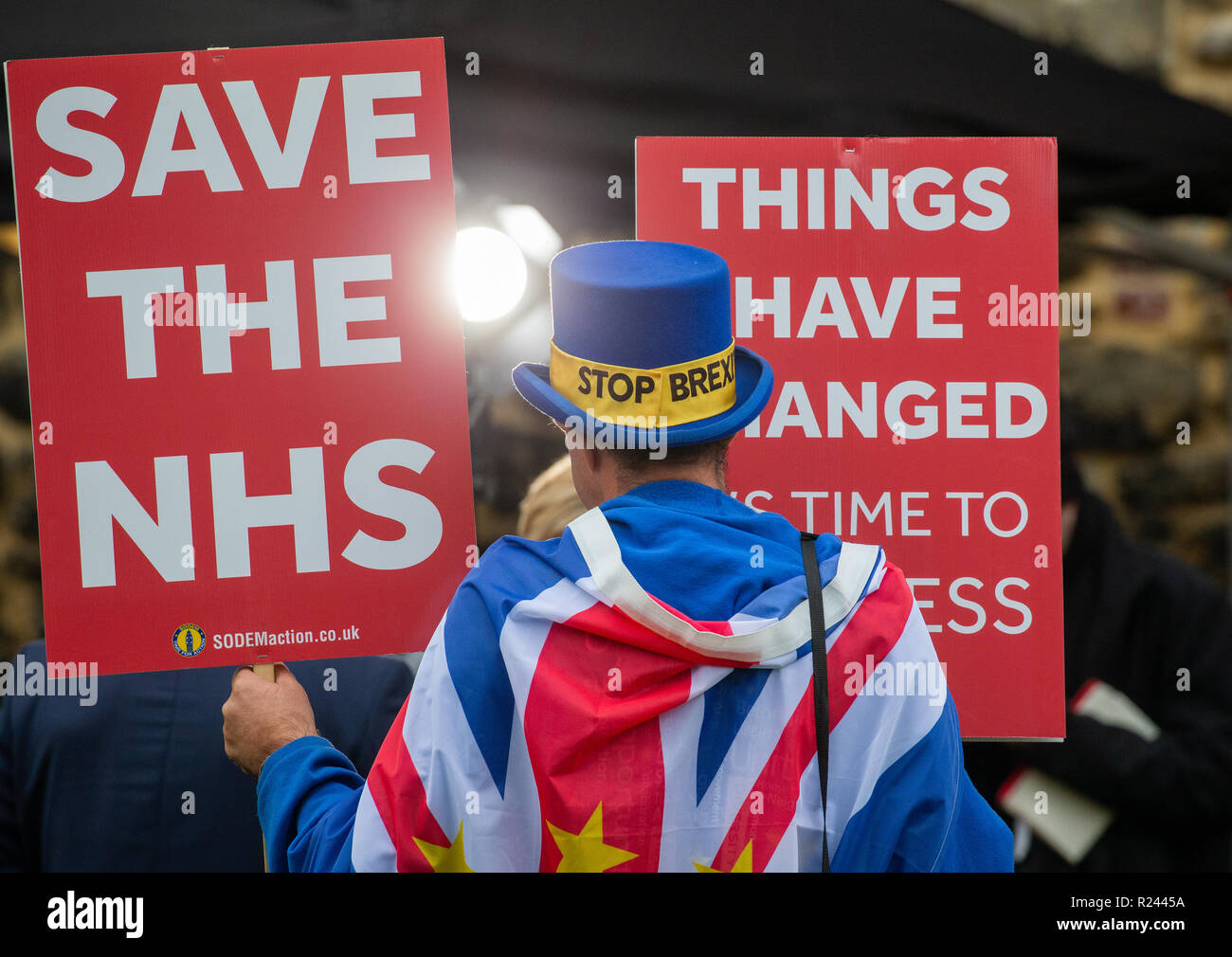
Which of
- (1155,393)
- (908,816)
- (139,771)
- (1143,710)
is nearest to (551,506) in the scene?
(139,771)

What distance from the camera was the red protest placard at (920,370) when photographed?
180cm

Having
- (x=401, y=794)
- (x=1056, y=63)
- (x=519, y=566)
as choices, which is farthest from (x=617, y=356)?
(x=1056, y=63)

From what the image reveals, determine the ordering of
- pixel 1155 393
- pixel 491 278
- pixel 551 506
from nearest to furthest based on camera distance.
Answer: pixel 551 506 → pixel 491 278 → pixel 1155 393

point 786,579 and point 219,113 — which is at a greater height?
point 219,113

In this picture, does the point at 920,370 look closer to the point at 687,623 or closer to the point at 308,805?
the point at 687,623

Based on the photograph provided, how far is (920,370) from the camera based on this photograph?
1817mm

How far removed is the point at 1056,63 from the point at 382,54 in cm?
107

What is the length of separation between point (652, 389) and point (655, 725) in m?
0.41

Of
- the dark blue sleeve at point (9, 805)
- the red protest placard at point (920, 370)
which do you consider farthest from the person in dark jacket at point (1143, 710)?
the dark blue sleeve at point (9, 805)

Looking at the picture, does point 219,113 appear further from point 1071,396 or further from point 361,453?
point 1071,396

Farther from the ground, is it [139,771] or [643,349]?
[643,349]

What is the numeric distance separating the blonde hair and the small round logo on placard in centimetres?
57

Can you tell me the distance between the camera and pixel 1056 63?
1.99 metres

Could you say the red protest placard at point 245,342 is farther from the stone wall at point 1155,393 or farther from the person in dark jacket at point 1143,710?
the stone wall at point 1155,393
